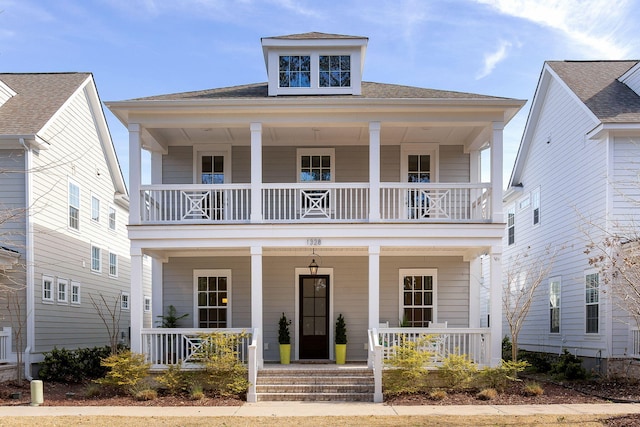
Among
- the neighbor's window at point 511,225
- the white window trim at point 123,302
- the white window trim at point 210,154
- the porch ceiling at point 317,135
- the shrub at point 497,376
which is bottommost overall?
the shrub at point 497,376

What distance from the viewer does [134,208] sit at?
1417 cm

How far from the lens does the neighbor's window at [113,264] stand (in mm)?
22578

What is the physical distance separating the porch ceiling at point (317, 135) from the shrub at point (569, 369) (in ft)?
19.2

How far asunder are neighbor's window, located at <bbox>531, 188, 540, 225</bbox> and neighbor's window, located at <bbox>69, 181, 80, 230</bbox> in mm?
14089

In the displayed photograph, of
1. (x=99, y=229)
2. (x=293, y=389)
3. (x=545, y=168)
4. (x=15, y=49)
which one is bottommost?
(x=293, y=389)

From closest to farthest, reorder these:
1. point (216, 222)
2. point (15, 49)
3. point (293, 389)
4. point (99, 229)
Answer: point (15, 49)
point (293, 389)
point (216, 222)
point (99, 229)

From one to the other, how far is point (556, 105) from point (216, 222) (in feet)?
36.1

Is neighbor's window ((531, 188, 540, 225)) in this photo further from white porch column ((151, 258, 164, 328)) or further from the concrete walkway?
white porch column ((151, 258, 164, 328))

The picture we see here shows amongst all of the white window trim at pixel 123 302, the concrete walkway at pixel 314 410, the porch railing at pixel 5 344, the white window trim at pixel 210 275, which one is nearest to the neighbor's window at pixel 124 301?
the white window trim at pixel 123 302

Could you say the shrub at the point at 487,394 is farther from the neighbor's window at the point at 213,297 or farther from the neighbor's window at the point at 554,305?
the neighbor's window at the point at 213,297

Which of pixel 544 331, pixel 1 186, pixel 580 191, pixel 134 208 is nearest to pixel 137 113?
pixel 134 208

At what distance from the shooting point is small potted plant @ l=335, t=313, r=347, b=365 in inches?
609

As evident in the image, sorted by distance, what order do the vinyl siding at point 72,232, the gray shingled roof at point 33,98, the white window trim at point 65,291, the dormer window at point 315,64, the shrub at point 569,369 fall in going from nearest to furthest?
1. the shrub at point 569,369
2. the dormer window at point 315,64
3. the gray shingled roof at point 33,98
4. the vinyl siding at point 72,232
5. the white window trim at point 65,291

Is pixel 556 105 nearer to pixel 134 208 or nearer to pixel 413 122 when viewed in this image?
pixel 413 122
